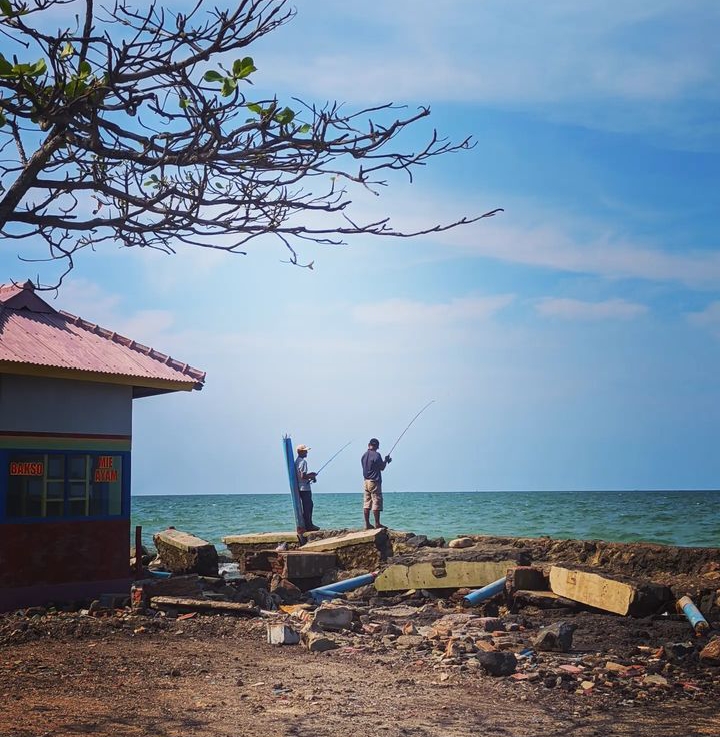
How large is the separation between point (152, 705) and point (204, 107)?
16.4ft

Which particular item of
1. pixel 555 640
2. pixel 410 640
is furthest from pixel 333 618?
pixel 555 640

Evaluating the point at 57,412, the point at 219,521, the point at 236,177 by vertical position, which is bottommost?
the point at 219,521

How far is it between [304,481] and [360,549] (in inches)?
139

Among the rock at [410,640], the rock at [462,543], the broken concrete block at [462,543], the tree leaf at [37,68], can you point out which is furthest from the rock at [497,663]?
the rock at [462,543]

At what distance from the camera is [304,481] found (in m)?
19.8

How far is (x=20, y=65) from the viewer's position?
607 cm

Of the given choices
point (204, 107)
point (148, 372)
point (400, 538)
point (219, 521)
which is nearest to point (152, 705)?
point (204, 107)

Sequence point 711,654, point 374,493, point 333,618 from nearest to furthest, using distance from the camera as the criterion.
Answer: point 711,654
point 333,618
point 374,493

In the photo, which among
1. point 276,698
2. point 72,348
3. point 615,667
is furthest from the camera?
point 72,348

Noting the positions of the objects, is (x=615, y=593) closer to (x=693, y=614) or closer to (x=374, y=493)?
(x=693, y=614)

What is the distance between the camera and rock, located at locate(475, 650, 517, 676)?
29.6 ft

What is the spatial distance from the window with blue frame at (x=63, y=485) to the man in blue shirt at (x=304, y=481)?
18.6ft

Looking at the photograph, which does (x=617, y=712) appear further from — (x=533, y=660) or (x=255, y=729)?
(x=255, y=729)

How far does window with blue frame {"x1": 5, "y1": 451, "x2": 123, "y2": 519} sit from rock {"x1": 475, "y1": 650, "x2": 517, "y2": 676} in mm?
7557
